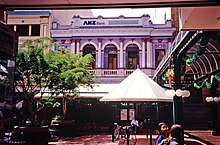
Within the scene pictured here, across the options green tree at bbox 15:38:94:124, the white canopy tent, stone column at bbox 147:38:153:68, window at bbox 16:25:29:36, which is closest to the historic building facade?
stone column at bbox 147:38:153:68

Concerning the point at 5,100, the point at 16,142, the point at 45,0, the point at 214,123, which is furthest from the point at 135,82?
the point at 214,123

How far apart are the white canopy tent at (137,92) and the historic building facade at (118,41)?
1312 centimetres

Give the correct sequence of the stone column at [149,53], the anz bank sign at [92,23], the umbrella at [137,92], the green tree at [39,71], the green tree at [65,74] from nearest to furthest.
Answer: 1. the umbrella at [137,92]
2. the green tree at [39,71]
3. the green tree at [65,74]
4. the stone column at [149,53]
5. the anz bank sign at [92,23]

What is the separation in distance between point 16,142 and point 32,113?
5.31 feet

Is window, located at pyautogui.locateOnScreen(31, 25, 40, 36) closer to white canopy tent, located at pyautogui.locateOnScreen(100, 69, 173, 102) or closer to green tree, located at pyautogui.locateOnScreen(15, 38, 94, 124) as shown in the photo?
green tree, located at pyautogui.locateOnScreen(15, 38, 94, 124)

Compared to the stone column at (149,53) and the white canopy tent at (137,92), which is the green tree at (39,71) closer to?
the white canopy tent at (137,92)

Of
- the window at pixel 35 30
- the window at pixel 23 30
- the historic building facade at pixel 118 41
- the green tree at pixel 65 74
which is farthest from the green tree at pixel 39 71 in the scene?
the window at pixel 23 30

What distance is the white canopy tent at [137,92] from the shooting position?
600 centimetres

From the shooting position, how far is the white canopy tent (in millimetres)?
6000

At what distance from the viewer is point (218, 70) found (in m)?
10.5

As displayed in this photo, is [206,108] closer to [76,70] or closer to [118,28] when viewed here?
[118,28]

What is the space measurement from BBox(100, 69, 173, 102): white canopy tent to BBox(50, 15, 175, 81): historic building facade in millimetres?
13123

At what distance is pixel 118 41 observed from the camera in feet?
67.3

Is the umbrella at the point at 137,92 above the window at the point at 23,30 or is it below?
below
